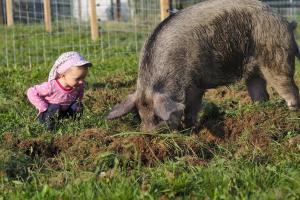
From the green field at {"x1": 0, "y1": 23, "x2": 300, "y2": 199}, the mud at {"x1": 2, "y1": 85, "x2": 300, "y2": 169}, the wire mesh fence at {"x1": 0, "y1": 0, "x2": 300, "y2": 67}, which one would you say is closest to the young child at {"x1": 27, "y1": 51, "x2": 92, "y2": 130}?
the green field at {"x1": 0, "y1": 23, "x2": 300, "y2": 199}

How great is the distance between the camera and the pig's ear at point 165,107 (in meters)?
5.34

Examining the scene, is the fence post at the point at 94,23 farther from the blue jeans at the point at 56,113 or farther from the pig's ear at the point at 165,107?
the pig's ear at the point at 165,107

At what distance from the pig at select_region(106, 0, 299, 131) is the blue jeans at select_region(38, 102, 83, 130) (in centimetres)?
84

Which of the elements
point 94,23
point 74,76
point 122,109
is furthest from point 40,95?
point 94,23

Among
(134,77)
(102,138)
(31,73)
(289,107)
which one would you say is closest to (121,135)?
(102,138)

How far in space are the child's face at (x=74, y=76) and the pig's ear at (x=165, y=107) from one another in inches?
38.7

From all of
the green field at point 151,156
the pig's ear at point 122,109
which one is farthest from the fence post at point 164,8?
the pig's ear at point 122,109

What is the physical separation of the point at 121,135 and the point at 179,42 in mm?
1394

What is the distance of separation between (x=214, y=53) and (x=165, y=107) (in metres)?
1.18

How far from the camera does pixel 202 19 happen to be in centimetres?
632

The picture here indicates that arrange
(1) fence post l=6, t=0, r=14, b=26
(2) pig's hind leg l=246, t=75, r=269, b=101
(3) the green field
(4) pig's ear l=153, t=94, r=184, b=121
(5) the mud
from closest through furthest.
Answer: (3) the green field → (5) the mud → (4) pig's ear l=153, t=94, r=184, b=121 → (2) pig's hind leg l=246, t=75, r=269, b=101 → (1) fence post l=6, t=0, r=14, b=26

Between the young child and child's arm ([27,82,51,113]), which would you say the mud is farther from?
child's arm ([27,82,51,113])

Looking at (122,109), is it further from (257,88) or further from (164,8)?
(164,8)

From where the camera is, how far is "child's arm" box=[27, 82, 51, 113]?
6.29 metres
